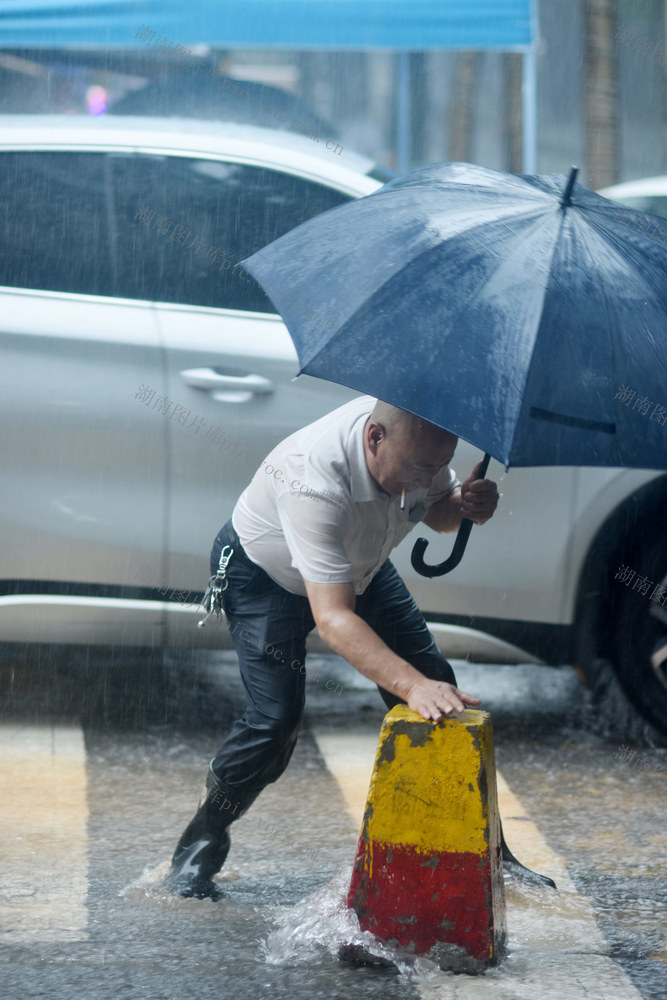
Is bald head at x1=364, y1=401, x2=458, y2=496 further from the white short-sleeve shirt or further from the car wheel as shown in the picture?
the car wheel

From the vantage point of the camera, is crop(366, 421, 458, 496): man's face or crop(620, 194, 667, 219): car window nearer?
crop(366, 421, 458, 496): man's face

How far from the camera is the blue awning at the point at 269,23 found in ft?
24.7

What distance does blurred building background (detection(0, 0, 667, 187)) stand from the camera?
9.31 meters

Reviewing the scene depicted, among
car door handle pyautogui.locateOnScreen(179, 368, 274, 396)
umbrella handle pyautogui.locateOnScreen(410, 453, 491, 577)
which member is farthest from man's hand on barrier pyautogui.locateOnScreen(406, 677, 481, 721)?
car door handle pyautogui.locateOnScreen(179, 368, 274, 396)

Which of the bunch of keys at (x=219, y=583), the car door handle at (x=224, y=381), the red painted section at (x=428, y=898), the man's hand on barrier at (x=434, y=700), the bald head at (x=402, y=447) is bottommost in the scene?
the red painted section at (x=428, y=898)

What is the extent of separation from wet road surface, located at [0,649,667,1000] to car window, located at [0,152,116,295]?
156 cm

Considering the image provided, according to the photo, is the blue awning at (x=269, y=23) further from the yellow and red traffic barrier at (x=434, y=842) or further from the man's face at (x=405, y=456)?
the yellow and red traffic barrier at (x=434, y=842)

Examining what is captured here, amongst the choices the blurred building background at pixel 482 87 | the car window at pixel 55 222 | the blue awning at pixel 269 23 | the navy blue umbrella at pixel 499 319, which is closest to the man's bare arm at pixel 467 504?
the navy blue umbrella at pixel 499 319

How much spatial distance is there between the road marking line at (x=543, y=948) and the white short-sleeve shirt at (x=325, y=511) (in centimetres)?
87

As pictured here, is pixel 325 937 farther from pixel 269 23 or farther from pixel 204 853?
pixel 269 23

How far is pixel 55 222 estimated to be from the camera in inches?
179

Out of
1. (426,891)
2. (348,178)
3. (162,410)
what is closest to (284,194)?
(348,178)

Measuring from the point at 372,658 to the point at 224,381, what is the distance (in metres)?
1.78

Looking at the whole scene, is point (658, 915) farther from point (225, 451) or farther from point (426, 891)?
point (225, 451)
